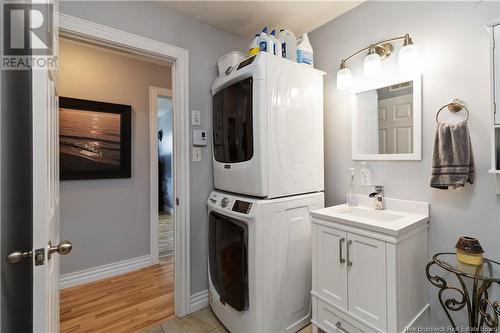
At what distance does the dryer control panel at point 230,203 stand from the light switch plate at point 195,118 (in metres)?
0.59

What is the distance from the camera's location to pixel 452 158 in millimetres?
1303

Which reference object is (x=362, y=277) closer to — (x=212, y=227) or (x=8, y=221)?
(x=212, y=227)

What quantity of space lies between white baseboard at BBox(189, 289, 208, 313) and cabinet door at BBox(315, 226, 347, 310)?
3.22 ft

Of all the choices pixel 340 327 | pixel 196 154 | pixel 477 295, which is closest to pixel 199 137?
pixel 196 154

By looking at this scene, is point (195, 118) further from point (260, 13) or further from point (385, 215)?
point (385, 215)

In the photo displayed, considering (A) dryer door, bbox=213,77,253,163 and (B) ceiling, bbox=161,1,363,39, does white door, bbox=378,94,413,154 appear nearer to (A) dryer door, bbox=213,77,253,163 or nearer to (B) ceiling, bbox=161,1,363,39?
(B) ceiling, bbox=161,1,363,39

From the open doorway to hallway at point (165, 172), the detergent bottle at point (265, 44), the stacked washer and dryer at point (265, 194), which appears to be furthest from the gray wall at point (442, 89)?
the open doorway to hallway at point (165, 172)

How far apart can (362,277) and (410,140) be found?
93 centimetres

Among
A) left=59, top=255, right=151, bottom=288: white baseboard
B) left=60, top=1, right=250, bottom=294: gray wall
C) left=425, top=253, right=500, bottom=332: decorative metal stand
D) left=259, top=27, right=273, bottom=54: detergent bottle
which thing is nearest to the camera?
left=425, top=253, right=500, bottom=332: decorative metal stand

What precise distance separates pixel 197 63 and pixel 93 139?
1426 mm

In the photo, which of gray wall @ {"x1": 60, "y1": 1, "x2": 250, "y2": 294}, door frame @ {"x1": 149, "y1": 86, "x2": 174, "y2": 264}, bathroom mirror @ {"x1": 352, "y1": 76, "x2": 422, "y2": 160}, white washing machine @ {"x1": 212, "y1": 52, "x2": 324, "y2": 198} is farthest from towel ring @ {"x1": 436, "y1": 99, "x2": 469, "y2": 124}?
door frame @ {"x1": 149, "y1": 86, "x2": 174, "y2": 264}

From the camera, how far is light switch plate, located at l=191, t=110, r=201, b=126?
195 cm

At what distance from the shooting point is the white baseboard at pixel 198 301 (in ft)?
6.36

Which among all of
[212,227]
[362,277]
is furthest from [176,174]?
[362,277]
